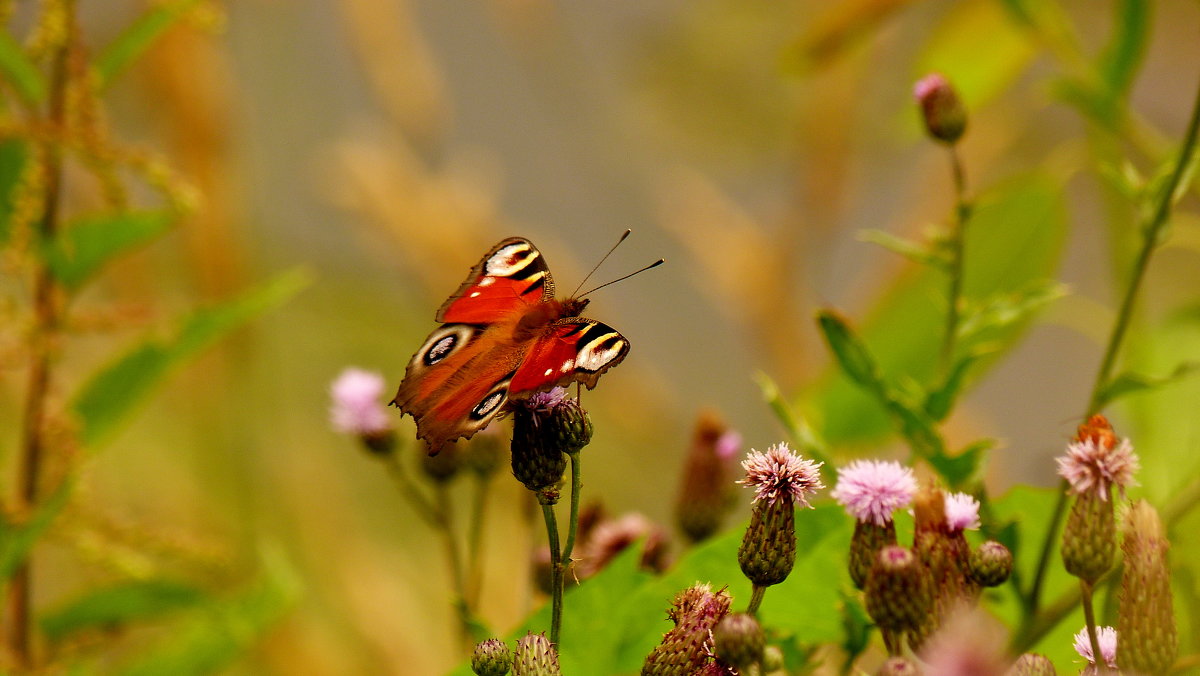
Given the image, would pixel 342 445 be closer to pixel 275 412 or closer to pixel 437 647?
pixel 275 412

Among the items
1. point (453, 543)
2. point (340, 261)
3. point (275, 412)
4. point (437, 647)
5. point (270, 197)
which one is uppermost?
point (270, 197)

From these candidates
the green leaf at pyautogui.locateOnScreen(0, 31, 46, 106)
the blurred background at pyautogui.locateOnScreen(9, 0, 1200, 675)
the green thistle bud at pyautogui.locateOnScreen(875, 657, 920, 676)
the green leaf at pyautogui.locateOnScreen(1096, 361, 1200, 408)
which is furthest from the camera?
the blurred background at pyautogui.locateOnScreen(9, 0, 1200, 675)

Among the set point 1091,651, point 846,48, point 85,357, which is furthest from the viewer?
point 85,357

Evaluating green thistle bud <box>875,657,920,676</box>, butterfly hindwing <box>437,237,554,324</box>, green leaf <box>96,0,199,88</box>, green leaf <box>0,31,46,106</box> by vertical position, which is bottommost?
green thistle bud <box>875,657,920,676</box>

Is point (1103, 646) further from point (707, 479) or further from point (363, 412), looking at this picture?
point (363, 412)

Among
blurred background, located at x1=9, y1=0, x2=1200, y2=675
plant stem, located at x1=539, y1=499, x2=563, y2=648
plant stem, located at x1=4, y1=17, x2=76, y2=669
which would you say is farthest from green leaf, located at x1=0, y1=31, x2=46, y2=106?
plant stem, located at x1=539, y1=499, x2=563, y2=648

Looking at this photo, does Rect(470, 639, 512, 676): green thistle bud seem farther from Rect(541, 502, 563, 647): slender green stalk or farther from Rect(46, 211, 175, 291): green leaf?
Rect(46, 211, 175, 291): green leaf

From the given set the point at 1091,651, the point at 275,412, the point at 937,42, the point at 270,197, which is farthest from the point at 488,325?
the point at 270,197
